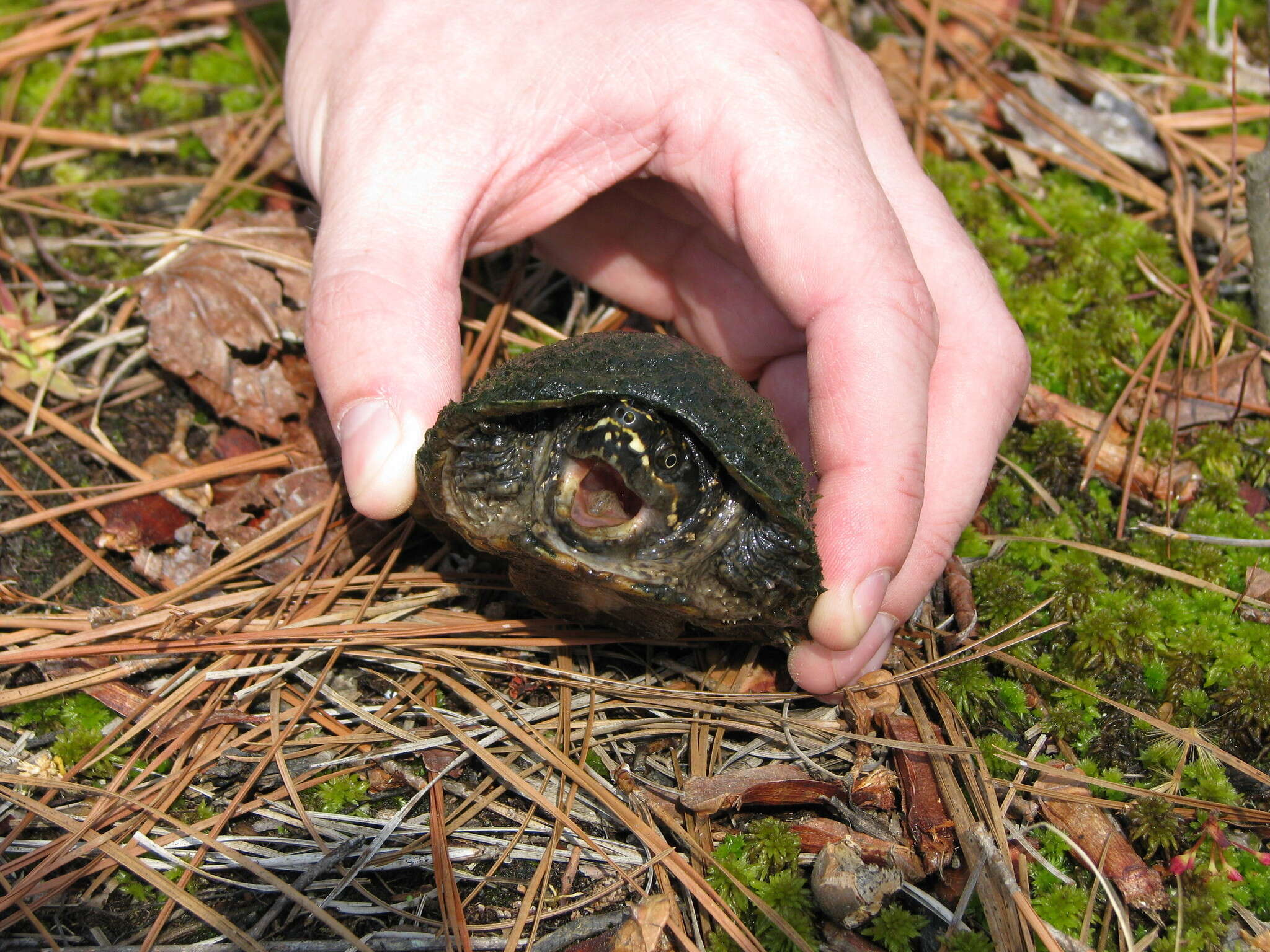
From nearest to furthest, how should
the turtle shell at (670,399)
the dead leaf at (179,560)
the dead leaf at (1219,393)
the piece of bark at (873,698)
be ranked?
1. the turtle shell at (670,399)
2. the piece of bark at (873,698)
3. the dead leaf at (179,560)
4. the dead leaf at (1219,393)

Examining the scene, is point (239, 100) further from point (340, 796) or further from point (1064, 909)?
point (1064, 909)

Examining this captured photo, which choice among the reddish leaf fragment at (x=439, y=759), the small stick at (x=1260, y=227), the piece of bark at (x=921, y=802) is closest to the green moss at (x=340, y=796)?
the reddish leaf fragment at (x=439, y=759)

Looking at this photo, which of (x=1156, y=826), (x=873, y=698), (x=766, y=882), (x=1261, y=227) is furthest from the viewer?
(x=1261, y=227)

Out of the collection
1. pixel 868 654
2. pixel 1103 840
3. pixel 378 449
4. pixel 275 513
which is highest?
pixel 378 449

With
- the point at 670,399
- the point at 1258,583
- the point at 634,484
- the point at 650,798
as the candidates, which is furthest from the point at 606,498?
the point at 1258,583

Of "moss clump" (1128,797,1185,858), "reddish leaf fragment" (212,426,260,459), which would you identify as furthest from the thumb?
"moss clump" (1128,797,1185,858)

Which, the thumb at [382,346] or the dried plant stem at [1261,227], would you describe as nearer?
the thumb at [382,346]

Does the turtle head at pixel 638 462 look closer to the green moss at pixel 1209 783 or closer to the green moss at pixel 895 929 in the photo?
the green moss at pixel 895 929
